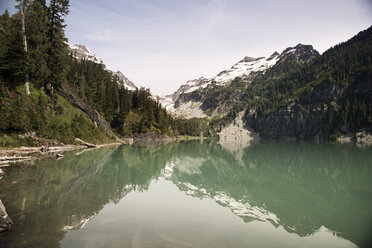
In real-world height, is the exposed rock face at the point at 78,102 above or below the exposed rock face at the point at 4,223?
above

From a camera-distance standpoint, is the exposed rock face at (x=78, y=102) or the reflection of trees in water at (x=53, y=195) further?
the exposed rock face at (x=78, y=102)

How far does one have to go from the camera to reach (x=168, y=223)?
46.2ft

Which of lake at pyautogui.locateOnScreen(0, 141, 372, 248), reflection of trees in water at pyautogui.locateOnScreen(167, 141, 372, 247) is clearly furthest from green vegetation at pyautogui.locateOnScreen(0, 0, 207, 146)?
reflection of trees in water at pyautogui.locateOnScreen(167, 141, 372, 247)

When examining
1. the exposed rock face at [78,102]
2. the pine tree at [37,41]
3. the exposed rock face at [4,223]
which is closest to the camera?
the exposed rock face at [4,223]

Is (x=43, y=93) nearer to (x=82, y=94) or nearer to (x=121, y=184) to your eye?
(x=82, y=94)

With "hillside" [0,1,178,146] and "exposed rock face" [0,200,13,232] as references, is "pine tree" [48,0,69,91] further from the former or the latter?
"exposed rock face" [0,200,13,232]

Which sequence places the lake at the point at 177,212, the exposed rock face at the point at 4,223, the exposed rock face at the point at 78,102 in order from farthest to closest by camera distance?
1. the exposed rock face at the point at 78,102
2. the lake at the point at 177,212
3. the exposed rock face at the point at 4,223

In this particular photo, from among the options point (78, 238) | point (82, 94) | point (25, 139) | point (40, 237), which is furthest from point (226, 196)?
point (82, 94)

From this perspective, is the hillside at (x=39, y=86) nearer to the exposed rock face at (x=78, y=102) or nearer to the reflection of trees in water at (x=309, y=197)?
the exposed rock face at (x=78, y=102)

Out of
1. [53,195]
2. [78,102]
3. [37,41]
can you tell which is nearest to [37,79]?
[37,41]

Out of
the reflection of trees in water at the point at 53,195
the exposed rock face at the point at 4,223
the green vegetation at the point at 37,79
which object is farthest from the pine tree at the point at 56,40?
the exposed rock face at the point at 4,223

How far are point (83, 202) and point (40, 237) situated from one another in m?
6.09

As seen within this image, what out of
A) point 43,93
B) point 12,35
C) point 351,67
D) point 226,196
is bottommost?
point 226,196

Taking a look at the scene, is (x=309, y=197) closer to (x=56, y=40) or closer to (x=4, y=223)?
(x=4, y=223)
